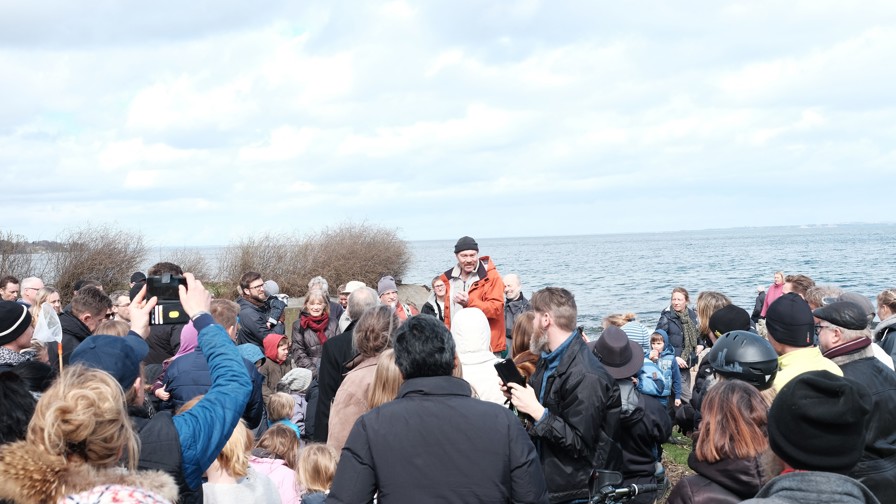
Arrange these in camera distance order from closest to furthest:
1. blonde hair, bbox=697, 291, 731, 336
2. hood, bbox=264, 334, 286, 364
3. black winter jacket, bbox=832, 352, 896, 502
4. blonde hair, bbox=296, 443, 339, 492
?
black winter jacket, bbox=832, 352, 896, 502 → blonde hair, bbox=296, 443, 339, 492 → blonde hair, bbox=697, 291, 731, 336 → hood, bbox=264, 334, 286, 364

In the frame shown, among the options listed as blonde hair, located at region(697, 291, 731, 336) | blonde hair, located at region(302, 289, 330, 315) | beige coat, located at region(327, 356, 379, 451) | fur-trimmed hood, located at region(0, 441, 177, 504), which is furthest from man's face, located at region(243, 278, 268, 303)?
fur-trimmed hood, located at region(0, 441, 177, 504)

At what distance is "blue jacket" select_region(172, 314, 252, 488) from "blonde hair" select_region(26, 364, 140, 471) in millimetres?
402

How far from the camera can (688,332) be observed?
36.4 feet

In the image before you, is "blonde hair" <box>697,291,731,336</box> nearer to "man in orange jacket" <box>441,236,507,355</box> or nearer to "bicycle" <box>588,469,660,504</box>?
"man in orange jacket" <box>441,236,507,355</box>

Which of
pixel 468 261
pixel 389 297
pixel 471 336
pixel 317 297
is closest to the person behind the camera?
pixel 471 336

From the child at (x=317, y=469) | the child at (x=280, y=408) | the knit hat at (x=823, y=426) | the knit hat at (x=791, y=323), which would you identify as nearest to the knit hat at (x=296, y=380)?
the child at (x=280, y=408)

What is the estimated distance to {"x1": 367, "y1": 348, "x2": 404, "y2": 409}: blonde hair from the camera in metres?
4.04

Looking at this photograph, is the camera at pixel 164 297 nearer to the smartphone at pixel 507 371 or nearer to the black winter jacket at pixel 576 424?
the smartphone at pixel 507 371

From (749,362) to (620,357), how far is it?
935mm

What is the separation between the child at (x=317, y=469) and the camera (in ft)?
15.0

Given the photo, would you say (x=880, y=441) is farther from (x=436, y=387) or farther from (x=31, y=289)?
(x=31, y=289)

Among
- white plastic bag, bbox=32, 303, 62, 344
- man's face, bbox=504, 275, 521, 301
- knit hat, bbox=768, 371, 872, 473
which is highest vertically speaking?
knit hat, bbox=768, 371, 872, 473

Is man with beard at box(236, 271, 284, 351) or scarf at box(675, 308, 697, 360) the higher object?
man with beard at box(236, 271, 284, 351)

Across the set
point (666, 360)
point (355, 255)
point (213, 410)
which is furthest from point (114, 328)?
point (355, 255)
